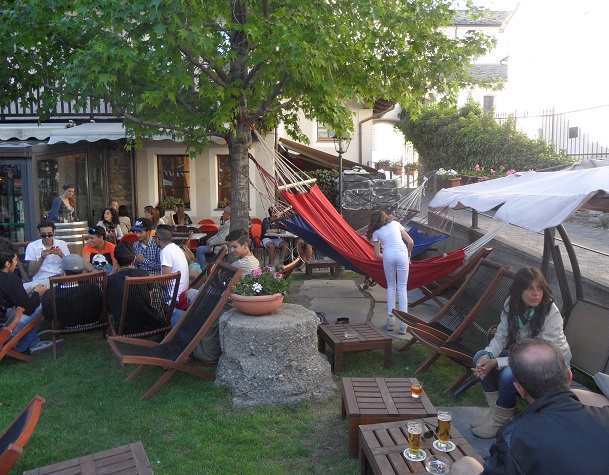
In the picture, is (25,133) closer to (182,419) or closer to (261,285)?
(261,285)

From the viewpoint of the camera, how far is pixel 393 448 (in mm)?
2652

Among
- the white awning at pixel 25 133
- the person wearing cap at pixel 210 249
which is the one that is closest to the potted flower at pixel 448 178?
the person wearing cap at pixel 210 249

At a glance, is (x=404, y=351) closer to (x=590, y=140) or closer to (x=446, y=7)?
(x=446, y=7)

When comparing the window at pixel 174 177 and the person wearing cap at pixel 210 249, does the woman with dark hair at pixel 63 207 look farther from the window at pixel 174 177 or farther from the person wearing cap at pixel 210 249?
the window at pixel 174 177

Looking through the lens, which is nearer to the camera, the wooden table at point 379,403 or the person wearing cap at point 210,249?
the wooden table at point 379,403

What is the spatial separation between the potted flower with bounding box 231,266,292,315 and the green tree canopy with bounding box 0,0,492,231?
2.10 m

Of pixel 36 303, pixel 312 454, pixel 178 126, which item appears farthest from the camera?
pixel 178 126

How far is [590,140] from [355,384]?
7.65 meters

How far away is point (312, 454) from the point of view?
3.34 metres

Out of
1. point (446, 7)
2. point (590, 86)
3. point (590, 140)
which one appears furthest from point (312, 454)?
point (590, 86)

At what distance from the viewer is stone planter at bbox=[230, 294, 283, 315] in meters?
4.21

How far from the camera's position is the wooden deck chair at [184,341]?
408cm

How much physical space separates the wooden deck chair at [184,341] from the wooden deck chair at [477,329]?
5.49ft

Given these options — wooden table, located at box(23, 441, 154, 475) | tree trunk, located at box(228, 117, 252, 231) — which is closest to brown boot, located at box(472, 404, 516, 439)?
wooden table, located at box(23, 441, 154, 475)
